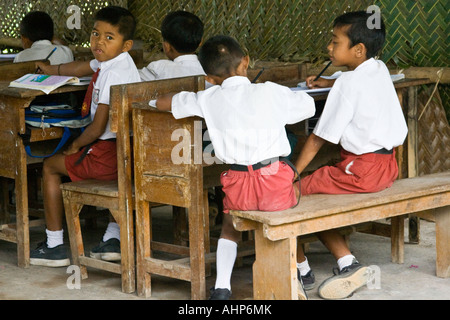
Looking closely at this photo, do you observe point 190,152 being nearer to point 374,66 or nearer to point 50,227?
point 374,66

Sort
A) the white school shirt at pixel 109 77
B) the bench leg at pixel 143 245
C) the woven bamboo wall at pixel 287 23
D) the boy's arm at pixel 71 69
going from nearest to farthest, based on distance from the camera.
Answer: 1. the bench leg at pixel 143 245
2. the white school shirt at pixel 109 77
3. the boy's arm at pixel 71 69
4. the woven bamboo wall at pixel 287 23

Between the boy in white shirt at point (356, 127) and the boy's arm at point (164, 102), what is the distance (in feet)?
2.25

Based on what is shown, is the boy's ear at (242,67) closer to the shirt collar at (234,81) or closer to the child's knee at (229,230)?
the shirt collar at (234,81)

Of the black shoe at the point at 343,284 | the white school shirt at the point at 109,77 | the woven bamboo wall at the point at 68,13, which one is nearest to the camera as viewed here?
the black shoe at the point at 343,284

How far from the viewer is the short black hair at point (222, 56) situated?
3787 millimetres

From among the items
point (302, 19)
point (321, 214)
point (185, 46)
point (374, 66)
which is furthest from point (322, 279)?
point (302, 19)

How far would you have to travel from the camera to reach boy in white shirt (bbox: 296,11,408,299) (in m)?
4.02

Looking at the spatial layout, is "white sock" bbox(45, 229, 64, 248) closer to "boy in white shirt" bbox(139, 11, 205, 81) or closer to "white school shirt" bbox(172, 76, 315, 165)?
"boy in white shirt" bbox(139, 11, 205, 81)

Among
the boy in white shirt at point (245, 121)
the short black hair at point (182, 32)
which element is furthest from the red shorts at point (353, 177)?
the short black hair at point (182, 32)

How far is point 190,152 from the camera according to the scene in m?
3.90

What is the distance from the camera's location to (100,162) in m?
4.58

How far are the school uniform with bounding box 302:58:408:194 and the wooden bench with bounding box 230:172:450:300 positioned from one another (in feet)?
0.25

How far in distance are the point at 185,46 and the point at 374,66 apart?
4.06 feet

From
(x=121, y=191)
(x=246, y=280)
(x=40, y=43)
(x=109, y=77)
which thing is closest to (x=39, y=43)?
(x=40, y=43)
